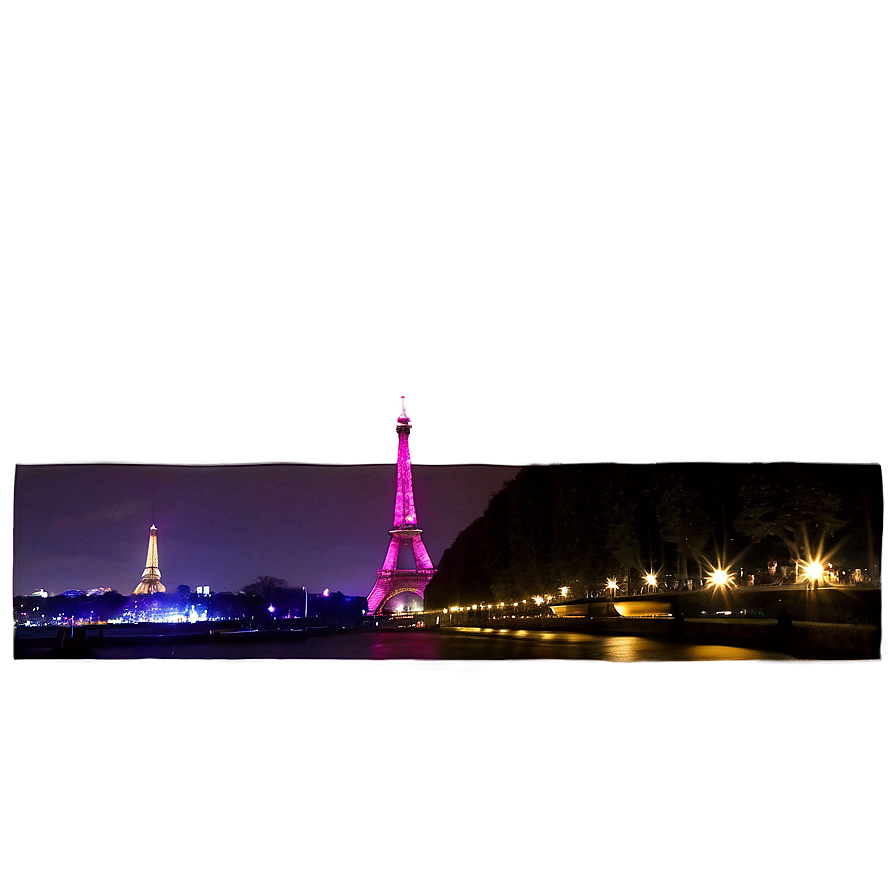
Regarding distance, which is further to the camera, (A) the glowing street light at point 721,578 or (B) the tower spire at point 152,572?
(A) the glowing street light at point 721,578

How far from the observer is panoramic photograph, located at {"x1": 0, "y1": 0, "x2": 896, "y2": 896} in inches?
129

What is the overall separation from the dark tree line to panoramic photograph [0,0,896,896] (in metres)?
0.03

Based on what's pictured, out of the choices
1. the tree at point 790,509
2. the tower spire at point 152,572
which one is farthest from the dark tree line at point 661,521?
the tower spire at point 152,572

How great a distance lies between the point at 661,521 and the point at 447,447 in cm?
224

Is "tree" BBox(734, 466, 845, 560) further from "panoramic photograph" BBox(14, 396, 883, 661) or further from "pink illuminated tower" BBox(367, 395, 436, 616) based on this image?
"pink illuminated tower" BBox(367, 395, 436, 616)

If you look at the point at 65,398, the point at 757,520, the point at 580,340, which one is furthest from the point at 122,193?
the point at 757,520

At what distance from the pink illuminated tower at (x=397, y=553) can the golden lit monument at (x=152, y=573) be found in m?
2.04

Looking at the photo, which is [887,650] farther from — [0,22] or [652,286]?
[0,22]

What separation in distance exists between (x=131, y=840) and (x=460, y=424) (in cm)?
534

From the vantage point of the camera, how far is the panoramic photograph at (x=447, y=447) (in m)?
3.27

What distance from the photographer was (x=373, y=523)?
8.54 m

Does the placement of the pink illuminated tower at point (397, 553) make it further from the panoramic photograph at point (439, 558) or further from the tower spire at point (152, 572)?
the tower spire at point (152, 572)

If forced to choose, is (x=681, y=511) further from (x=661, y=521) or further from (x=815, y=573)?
(x=815, y=573)

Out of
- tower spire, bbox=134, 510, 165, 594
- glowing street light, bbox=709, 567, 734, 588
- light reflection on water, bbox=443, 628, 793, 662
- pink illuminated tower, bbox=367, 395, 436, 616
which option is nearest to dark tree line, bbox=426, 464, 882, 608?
glowing street light, bbox=709, 567, 734, 588
